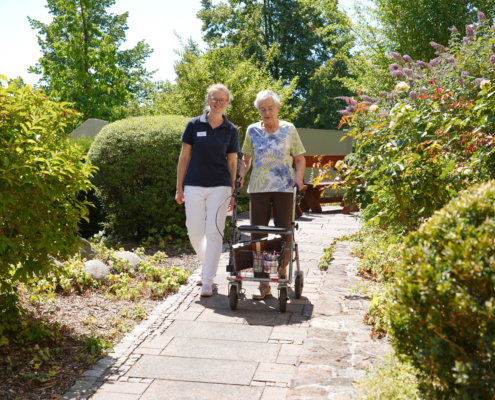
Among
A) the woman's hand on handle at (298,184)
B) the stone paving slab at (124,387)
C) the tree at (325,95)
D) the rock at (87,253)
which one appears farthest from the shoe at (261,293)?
the tree at (325,95)

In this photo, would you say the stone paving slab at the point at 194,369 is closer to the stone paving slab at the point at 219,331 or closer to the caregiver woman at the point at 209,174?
the stone paving slab at the point at 219,331

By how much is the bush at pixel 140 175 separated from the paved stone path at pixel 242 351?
249 centimetres

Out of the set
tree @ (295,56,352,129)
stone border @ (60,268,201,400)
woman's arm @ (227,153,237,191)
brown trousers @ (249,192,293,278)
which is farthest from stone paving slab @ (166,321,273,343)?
tree @ (295,56,352,129)

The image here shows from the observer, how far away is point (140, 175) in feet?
24.7

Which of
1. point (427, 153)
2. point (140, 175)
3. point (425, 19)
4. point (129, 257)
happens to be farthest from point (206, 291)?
point (425, 19)

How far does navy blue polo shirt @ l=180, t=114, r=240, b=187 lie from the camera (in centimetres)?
520

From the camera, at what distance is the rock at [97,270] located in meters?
5.38

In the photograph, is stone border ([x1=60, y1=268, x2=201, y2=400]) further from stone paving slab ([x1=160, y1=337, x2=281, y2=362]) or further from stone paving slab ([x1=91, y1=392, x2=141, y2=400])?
stone paving slab ([x1=160, y1=337, x2=281, y2=362])

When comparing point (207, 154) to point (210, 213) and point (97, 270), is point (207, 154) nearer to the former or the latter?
point (210, 213)

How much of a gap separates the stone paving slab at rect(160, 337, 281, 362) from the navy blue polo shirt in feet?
→ 5.67

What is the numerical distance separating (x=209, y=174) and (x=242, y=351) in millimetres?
1965

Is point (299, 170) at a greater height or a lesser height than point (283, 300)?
greater

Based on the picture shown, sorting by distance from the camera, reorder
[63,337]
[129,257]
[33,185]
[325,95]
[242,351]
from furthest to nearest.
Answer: [325,95] → [129,257] → [63,337] → [242,351] → [33,185]

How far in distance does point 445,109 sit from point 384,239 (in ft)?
5.67
